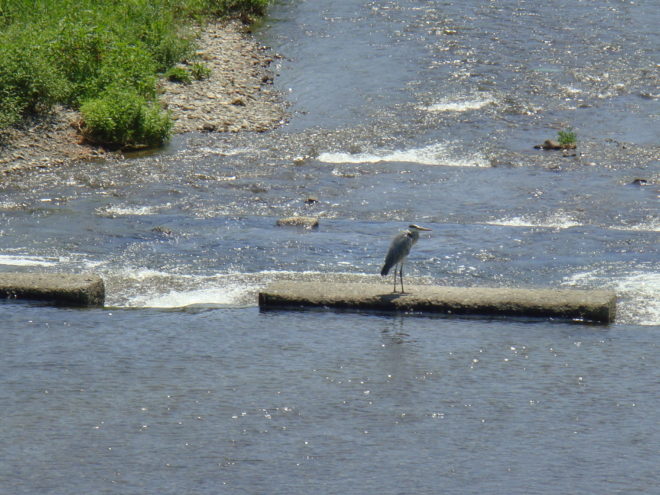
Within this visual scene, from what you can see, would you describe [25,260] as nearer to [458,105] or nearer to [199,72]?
[199,72]

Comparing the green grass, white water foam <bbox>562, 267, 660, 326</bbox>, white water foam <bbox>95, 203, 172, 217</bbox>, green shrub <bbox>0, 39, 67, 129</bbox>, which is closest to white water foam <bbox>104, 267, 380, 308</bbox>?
white water foam <bbox>562, 267, 660, 326</bbox>

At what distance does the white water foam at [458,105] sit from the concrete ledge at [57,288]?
29.4 ft

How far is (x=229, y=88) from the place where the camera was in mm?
18531

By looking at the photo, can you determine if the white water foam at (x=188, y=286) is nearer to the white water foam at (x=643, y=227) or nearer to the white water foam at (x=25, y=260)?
the white water foam at (x=25, y=260)

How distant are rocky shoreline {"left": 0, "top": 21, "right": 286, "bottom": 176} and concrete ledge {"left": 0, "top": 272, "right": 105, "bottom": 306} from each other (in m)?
5.05

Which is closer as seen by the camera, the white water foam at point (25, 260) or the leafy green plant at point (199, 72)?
the white water foam at point (25, 260)

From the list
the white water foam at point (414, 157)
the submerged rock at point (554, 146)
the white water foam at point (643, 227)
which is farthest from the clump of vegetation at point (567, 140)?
the white water foam at point (643, 227)

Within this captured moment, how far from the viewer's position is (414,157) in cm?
1559

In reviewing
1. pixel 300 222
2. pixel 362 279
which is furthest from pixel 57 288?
pixel 300 222

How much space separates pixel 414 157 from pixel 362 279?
5.28 meters

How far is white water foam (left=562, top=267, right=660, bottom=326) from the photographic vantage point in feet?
30.9

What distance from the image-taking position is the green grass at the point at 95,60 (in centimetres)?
1578

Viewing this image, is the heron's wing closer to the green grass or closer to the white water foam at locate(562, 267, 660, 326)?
the white water foam at locate(562, 267, 660, 326)

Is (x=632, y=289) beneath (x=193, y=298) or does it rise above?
above
